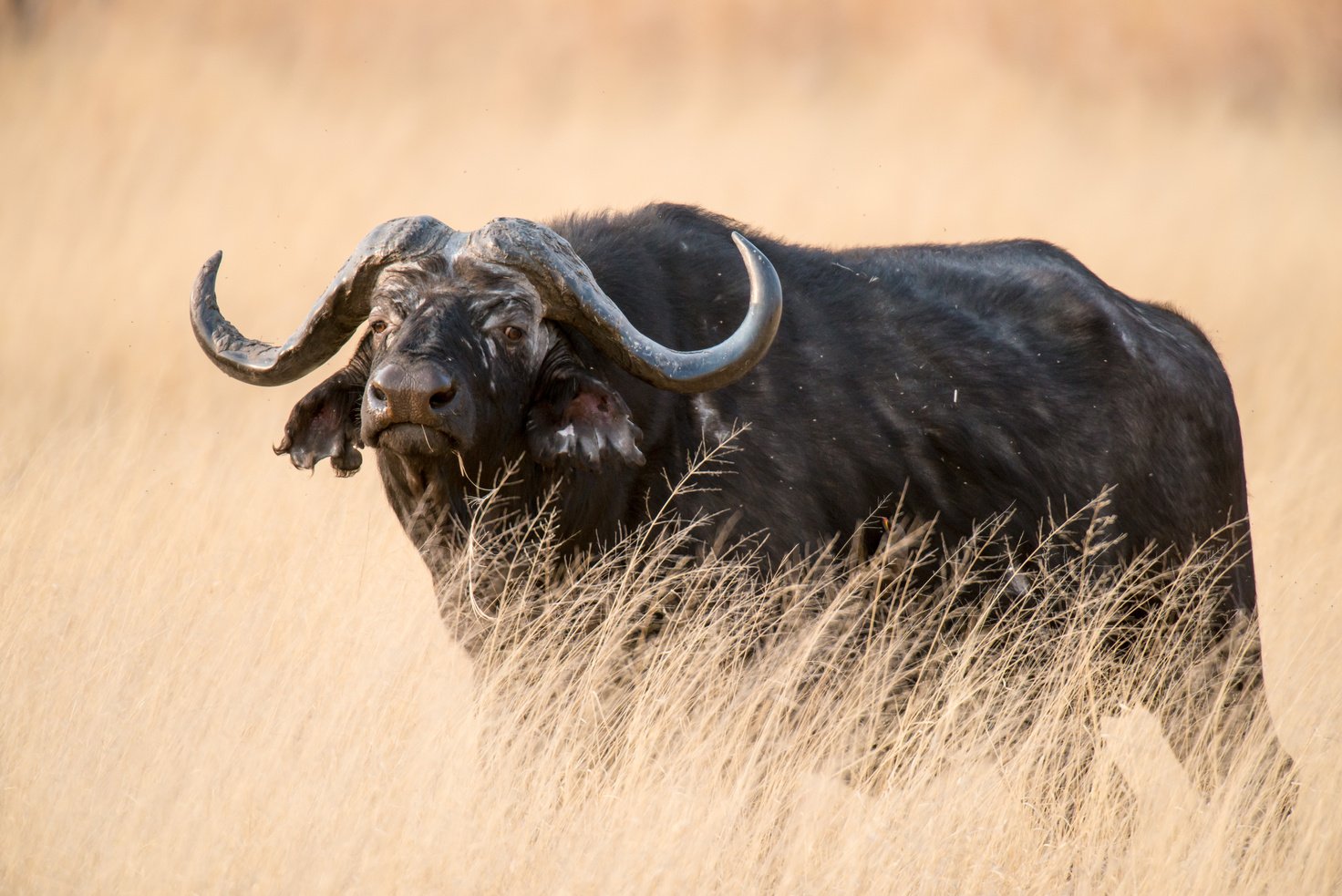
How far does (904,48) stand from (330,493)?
15.5 meters

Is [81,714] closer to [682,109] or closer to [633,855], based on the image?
[633,855]

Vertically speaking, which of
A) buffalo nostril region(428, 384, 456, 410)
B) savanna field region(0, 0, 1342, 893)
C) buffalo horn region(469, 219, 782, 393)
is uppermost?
buffalo horn region(469, 219, 782, 393)

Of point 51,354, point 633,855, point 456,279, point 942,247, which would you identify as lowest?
point 51,354

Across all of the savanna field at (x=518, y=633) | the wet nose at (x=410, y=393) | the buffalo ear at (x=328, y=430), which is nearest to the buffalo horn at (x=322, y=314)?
the buffalo ear at (x=328, y=430)

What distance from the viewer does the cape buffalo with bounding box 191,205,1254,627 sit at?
4641 mm

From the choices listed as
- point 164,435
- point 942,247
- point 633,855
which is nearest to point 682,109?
point 164,435

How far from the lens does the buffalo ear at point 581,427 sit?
15.1ft

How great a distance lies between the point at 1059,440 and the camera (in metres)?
5.69

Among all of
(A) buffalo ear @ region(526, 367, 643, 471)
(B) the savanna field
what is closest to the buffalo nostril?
(A) buffalo ear @ region(526, 367, 643, 471)

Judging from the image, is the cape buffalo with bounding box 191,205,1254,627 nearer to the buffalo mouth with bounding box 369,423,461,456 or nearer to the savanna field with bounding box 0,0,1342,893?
the buffalo mouth with bounding box 369,423,461,456

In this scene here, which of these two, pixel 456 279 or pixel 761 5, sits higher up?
pixel 761 5

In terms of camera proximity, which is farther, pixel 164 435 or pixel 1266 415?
pixel 1266 415

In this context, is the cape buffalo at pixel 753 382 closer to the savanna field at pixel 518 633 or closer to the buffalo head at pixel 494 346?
the buffalo head at pixel 494 346

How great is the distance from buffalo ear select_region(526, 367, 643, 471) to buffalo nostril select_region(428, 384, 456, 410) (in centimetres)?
41
